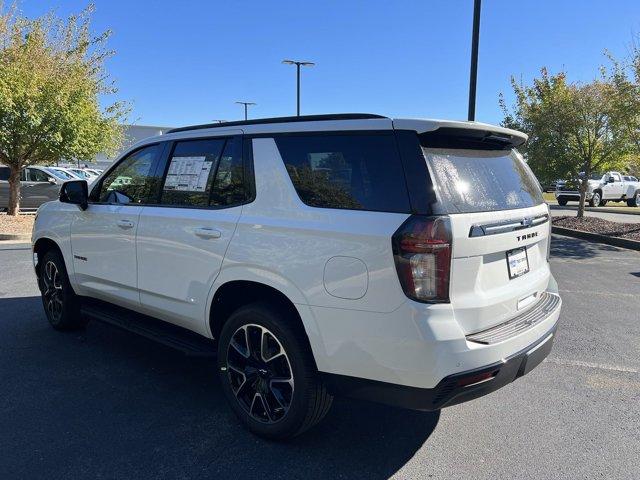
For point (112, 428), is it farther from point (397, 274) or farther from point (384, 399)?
point (397, 274)

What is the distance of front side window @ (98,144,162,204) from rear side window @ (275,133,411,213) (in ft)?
4.53

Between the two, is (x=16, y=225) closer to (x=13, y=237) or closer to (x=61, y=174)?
(x=13, y=237)

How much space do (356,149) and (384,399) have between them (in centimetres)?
133

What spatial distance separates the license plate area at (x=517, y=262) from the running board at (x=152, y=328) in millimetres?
1955

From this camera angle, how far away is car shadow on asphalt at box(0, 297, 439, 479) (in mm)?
2793

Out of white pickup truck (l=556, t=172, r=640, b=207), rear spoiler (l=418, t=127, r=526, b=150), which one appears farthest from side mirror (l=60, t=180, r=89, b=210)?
white pickup truck (l=556, t=172, r=640, b=207)

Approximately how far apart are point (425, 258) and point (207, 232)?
1.48 m

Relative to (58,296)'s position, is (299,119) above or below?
above

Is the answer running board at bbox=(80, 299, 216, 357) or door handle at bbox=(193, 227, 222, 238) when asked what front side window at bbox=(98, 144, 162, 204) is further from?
running board at bbox=(80, 299, 216, 357)

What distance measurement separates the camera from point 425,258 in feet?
8.00

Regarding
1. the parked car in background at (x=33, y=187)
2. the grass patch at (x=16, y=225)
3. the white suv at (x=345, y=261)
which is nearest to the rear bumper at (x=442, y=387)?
the white suv at (x=345, y=261)

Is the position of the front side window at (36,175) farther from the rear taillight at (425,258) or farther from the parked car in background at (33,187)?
the rear taillight at (425,258)

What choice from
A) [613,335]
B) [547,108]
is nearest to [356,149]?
[613,335]

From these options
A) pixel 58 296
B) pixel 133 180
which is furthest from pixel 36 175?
pixel 133 180
